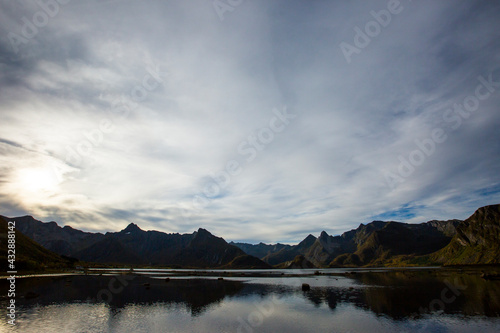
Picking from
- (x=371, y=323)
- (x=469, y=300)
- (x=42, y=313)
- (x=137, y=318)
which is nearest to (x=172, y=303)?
(x=137, y=318)

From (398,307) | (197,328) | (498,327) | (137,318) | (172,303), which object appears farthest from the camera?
(172,303)

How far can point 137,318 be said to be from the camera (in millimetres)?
48500

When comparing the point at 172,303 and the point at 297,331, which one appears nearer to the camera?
the point at 297,331

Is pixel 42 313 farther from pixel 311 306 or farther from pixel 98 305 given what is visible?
pixel 311 306

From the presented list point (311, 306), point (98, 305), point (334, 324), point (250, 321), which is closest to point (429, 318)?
point (334, 324)

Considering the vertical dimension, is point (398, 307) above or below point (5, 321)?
below

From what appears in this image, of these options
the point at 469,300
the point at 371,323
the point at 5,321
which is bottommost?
the point at 469,300

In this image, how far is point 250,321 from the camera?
45594 millimetres

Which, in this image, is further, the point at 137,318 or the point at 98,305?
the point at 98,305

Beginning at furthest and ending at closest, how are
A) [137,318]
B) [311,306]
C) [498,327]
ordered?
[311,306] < [137,318] < [498,327]

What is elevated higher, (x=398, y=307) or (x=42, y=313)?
(x=42, y=313)

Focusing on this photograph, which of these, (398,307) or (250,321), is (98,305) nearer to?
(250,321)

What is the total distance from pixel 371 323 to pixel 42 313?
2541 inches

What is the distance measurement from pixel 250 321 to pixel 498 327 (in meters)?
39.0
